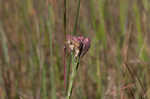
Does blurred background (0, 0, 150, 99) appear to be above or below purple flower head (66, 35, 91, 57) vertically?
below

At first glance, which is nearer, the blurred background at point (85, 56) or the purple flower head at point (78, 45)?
the purple flower head at point (78, 45)

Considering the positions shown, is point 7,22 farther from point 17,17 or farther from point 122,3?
point 122,3

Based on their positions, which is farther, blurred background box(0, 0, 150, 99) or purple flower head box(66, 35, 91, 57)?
blurred background box(0, 0, 150, 99)

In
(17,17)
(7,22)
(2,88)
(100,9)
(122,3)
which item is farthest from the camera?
(7,22)

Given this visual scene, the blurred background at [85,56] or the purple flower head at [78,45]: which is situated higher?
the purple flower head at [78,45]

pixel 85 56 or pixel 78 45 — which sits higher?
pixel 78 45

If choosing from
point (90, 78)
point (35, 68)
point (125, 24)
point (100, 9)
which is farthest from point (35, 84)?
point (125, 24)

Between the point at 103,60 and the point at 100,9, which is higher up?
the point at 100,9

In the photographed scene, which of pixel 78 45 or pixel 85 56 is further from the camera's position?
pixel 85 56
